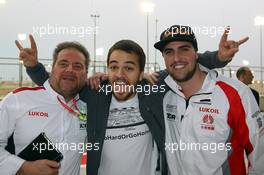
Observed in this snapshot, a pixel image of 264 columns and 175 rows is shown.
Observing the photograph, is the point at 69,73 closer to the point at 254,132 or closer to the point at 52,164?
the point at 52,164

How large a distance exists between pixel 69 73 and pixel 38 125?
0.57 m

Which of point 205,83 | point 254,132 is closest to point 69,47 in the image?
point 205,83

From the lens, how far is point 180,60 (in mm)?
3107

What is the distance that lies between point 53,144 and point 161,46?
1484mm

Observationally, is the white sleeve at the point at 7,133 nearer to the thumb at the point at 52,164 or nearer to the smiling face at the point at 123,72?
the thumb at the point at 52,164

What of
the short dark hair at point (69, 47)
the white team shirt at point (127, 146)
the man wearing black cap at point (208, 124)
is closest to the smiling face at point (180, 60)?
the man wearing black cap at point (208, 124)

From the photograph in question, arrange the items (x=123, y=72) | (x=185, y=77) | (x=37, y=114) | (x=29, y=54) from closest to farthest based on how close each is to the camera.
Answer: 1. (x=37, y=114)
2. (x=123, y=72)
3. (x=185, y=77)
4. (x=29, y=54)

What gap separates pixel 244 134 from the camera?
9.18 feet

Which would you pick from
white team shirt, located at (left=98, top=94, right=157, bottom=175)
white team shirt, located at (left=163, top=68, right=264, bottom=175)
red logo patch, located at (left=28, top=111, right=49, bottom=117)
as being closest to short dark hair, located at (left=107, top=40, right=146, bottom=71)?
white team shirt, located at (left=98, top=94, right=157, bottom=175)

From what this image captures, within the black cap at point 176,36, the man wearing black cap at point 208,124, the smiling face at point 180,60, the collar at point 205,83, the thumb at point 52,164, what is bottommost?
the thumb at point 52,164

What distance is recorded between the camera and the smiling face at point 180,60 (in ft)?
10.2

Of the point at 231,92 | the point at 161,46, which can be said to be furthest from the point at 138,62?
the point at 231,92

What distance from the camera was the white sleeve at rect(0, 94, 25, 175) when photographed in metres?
2.64

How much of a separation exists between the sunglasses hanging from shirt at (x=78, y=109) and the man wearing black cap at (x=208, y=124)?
804 mm
